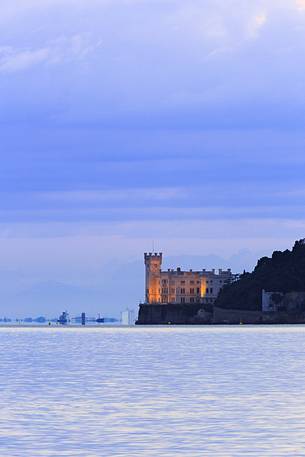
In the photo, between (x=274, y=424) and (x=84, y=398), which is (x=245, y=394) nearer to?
(x=84, y=398)

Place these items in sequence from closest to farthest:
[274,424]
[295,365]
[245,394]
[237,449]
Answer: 1. [237,449]
2. [274,424]
3. [245,394]
4. [295,365]

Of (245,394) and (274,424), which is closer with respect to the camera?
(274,424)

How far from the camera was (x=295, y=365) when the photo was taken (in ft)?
303

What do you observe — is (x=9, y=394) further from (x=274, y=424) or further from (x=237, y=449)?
(x=237, y=449)

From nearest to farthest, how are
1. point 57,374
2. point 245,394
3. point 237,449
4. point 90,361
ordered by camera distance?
1. point 237,449
2. point 245,394
3. point 57,374
4. point 90,361

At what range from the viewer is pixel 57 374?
266 feet


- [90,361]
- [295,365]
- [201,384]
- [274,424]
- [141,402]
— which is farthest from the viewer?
[90,361]

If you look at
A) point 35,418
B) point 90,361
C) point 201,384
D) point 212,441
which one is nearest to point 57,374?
point 201,384

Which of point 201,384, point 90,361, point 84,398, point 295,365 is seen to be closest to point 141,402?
point 84,398

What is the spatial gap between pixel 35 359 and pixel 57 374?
83.9ft

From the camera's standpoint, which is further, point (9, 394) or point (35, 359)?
point (35, 359)

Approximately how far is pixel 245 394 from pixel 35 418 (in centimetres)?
1498

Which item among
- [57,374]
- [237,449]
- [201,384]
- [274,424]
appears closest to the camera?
[237,449]

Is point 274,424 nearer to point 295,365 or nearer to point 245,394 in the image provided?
point 245,394
